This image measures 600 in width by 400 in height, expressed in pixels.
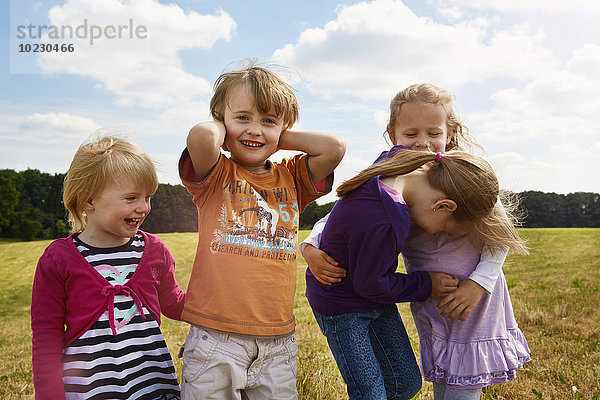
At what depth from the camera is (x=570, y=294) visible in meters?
7.24

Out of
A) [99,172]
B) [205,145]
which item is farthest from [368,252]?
[99,172]

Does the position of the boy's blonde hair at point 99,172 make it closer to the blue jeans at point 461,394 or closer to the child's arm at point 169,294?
the child's arm at point 169,294

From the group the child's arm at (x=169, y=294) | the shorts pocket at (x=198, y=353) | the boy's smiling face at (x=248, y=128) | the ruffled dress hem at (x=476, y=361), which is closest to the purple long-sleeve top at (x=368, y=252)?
the ruffled dress hem at (x=476, y=361)

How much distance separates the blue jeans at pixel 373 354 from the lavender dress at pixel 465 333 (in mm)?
187

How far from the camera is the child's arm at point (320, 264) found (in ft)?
8.41

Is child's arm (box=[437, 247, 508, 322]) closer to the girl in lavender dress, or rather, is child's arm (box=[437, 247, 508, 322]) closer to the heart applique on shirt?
the girl in lavender dress

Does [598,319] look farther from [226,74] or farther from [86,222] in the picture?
[86,222]

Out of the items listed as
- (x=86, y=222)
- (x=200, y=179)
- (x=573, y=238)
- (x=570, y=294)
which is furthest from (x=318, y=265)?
(x=573, y=238)

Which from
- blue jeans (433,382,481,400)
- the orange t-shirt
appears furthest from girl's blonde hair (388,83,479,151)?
blue jeans (433,382,481,400)

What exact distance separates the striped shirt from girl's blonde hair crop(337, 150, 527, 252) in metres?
1.24

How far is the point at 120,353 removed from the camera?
2.44 meters

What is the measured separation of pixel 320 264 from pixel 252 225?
428 millimetres

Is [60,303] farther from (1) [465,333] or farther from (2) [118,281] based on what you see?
(1) [465,333]

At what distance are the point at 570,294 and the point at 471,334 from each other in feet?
18.2
